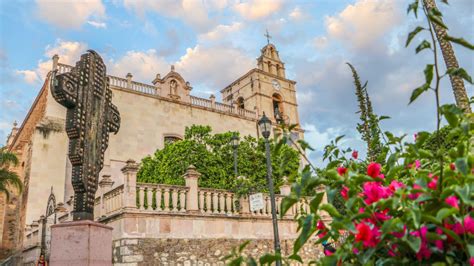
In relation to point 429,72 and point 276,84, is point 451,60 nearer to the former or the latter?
point 429,72

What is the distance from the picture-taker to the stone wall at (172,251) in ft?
31.3

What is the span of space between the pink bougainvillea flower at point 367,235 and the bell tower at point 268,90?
28.6 metres

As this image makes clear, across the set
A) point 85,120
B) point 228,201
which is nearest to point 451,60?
point 228,201

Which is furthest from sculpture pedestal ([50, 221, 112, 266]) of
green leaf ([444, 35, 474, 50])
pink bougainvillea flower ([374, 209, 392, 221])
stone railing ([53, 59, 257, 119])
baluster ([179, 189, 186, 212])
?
stone railing ([53, 59, 257, 119])

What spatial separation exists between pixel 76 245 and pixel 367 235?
4.34 m

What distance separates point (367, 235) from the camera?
5.96 feet

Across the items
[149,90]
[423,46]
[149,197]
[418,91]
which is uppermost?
[149,90]

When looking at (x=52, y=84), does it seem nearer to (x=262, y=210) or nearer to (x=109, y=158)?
(x=262, y=210)

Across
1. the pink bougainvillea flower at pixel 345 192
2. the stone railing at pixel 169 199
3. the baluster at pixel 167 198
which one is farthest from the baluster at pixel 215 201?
the pink bougainvillea flower at pixel 345 192

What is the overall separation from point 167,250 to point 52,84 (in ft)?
19.2

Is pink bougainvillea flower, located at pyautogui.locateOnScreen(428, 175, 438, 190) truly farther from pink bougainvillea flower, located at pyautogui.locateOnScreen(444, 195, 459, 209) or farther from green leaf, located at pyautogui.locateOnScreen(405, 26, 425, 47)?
green leaf, located at pyautogui.locateOnScreen(405, 26, 425, 47)

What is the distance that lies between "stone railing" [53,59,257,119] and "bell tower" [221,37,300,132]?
1.96m

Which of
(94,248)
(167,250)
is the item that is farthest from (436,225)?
(167,250)

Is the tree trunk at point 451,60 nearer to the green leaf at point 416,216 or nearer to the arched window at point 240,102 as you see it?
the green leaf at point 416,216
